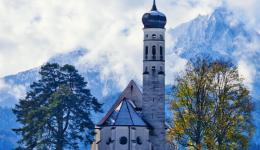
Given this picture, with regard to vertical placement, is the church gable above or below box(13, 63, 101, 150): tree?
above

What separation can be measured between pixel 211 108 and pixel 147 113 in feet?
135

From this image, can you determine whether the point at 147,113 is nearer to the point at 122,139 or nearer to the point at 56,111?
the point at 122,139

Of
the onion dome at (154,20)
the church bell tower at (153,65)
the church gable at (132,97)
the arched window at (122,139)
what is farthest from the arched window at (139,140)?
the onion dome at (154,20)

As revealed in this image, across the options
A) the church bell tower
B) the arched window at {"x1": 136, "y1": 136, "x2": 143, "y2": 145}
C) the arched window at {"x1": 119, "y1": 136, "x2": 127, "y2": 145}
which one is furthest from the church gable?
the arched window at {"x1": 119, "y1": 136, "x2": 127, "y2": 145}

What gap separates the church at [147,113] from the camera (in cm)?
12044

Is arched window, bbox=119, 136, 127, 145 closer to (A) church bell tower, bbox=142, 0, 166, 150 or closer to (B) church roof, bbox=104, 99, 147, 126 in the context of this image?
(B) church roof, bbox=104, 99, 147, 126

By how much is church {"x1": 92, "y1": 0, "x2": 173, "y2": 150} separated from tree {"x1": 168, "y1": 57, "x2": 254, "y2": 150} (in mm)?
37776

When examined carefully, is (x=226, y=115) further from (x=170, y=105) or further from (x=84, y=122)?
(x=84, y=122)

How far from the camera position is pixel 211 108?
81.6m

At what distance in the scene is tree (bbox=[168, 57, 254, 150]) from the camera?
264 feet

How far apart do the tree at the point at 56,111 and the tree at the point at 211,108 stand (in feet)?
68.8

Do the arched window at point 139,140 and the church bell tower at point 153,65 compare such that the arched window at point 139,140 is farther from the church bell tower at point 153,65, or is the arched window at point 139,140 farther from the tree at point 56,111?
the tree at point 56,111

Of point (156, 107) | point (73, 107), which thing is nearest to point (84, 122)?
point (73, 107)

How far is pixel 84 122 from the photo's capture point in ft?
338
